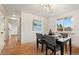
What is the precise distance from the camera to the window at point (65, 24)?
5.62ft

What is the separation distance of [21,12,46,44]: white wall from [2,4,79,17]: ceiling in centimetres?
7

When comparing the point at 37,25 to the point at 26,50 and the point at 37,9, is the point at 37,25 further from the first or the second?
the point at 26,50

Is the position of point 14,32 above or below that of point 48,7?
below

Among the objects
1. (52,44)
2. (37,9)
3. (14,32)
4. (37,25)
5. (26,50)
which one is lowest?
(26,50)

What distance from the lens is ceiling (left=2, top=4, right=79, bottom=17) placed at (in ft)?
5.50

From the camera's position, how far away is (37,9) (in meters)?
1.75

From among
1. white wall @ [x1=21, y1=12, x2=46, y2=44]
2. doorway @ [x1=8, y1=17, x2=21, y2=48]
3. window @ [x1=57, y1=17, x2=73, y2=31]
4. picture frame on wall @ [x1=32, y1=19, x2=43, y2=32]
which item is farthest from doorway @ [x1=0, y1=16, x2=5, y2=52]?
window @ [x1=57, y1=17, x2=73, y2=31]

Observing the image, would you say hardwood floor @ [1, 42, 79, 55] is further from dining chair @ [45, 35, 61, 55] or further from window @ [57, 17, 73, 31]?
window @ [57, 17, 73, 31]

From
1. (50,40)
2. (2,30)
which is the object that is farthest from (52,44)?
(2,30)

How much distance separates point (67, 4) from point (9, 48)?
4.11ft

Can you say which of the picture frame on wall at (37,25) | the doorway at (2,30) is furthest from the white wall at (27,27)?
the doorway at (2,30)

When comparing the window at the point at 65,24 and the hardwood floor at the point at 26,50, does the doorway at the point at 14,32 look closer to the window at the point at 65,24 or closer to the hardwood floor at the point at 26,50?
the hardwood floor at the point at 26,50

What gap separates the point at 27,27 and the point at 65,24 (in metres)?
0.68

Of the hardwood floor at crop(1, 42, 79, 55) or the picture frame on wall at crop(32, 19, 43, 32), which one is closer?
the hardwood floor at crop(1, 42, 79, 55)
